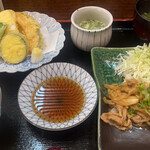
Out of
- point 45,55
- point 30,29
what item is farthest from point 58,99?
point 30,29

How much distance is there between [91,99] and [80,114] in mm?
132

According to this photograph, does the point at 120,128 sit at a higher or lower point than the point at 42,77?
lower

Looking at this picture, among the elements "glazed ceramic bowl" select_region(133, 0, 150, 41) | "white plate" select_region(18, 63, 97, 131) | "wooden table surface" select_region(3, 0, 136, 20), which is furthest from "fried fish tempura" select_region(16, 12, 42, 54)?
"wooden table surface" select_region(3, 0, 136, 20)

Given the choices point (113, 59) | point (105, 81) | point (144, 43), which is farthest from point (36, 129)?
point (144, 43)

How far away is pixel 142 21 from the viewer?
172 cm

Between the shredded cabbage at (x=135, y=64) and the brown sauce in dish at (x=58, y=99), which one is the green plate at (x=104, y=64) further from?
the brown sauce in dish at (x=58, y=99)

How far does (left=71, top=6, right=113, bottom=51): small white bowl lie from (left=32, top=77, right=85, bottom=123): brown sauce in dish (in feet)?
1.23

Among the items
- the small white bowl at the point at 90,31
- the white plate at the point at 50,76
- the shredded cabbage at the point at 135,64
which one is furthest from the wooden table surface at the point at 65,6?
the white plate at the point at 50,76

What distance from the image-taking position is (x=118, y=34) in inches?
77.6

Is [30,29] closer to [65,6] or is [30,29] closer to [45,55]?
[45,55]

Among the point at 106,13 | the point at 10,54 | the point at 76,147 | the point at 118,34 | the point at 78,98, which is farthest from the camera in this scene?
the point at 118,34

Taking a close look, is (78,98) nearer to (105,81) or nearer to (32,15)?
(105,81)

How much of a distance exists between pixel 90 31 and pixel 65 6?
1459 mm

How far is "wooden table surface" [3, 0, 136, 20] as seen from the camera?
2832mm
